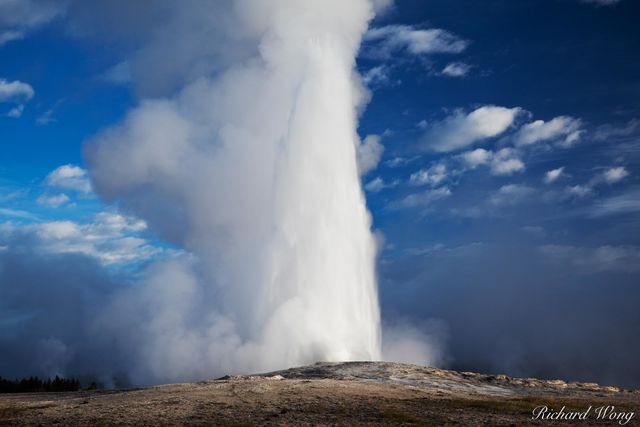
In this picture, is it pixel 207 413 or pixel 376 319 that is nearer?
pixel 207 413

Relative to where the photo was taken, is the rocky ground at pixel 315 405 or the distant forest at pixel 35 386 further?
the distant forest at pixel 35 386

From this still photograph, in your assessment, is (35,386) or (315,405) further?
(35,386)

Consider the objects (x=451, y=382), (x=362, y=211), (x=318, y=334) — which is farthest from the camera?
(x=362, y=211)

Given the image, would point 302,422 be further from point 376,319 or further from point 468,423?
point 376,319

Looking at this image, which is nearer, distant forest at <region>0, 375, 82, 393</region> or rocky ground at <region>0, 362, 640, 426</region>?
rocky ground at <region>0, 362, 640, 426</region>

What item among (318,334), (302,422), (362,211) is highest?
(362,211)

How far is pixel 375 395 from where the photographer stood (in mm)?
26250

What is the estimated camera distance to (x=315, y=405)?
76.5 ft

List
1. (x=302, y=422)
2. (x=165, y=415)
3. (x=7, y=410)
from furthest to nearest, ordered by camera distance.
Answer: (x=7, y=410), (x=165, y=415), (x=302, y=422)

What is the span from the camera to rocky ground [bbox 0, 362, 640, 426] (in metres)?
20.7

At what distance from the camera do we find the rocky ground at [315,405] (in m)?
20.7

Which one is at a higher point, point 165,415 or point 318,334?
point 318,334

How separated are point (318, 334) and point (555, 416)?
1247 inches

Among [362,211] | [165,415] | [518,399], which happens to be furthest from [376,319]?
[165,415]
